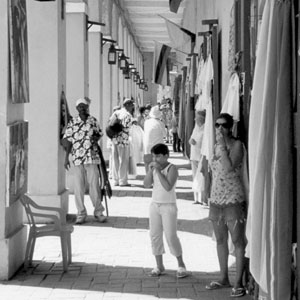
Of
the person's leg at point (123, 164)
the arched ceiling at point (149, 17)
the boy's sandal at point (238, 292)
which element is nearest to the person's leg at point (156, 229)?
the boy's sandal at point (238, 292)

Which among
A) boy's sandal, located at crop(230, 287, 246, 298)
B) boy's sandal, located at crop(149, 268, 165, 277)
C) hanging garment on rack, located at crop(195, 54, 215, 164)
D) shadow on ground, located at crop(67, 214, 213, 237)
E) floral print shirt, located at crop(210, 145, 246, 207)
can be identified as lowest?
shadow on ground, located at crop(67, 214, 213, 237)

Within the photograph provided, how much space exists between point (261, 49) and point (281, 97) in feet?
1.40

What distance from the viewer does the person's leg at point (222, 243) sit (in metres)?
6.27

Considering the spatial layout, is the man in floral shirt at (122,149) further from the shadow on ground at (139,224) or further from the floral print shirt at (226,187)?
the floral print shirt at (226,187)

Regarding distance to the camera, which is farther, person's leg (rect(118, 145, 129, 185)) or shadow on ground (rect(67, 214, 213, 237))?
person's leg (rect(118, 145, 129, 185))

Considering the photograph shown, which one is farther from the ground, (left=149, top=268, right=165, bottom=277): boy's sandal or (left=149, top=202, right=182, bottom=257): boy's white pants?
(left=149, top=202, right=182, bottom=257): boy's white pants

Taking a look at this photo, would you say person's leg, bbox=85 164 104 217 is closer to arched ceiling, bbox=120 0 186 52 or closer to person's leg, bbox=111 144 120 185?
person's leg, bbox=111 144 120 185

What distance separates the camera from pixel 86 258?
780 cm

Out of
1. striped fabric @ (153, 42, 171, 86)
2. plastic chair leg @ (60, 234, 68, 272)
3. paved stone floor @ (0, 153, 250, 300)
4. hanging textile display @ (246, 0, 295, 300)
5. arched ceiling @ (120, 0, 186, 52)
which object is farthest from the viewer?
arched ceiling @ (120, 0, 186, 52)

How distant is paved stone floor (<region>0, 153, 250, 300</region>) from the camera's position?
6371 millimetres

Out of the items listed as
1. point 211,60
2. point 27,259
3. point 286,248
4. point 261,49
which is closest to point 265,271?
point 286,248

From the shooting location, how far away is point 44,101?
10148 millimetres

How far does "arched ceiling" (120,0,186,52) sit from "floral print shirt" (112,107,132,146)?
21.6 feet

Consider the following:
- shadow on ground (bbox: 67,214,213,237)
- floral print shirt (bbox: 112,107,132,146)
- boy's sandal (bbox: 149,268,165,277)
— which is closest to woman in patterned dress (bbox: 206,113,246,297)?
boy's sandal (bbox: 149,268,165,277)
